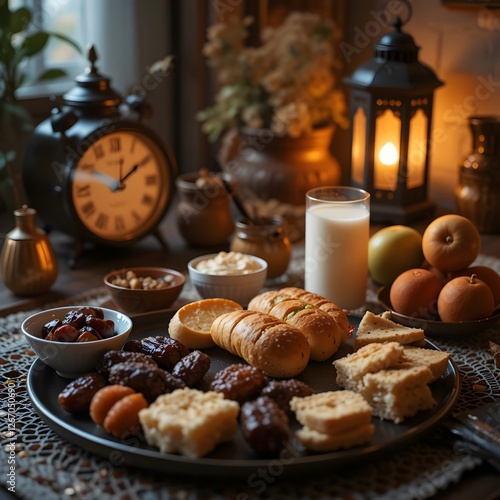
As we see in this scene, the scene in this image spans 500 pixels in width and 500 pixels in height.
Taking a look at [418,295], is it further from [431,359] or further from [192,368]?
[192,368]

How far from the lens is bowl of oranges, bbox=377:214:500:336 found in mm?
1447

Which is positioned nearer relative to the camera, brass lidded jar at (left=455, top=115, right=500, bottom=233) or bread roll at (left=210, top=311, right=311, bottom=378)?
bread roll at (left=210, top=311, right=311, bottom=378)

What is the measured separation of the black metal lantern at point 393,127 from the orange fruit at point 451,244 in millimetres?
569

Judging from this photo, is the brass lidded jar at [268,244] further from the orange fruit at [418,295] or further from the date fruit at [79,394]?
the date fruit at [79,394]

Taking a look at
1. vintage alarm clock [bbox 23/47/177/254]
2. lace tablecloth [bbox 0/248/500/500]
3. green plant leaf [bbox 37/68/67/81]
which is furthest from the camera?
green plant leaf [bbox 37/68/67/81]

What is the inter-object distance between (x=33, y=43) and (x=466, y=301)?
1328 mm

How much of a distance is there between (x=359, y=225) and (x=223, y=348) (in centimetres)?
41

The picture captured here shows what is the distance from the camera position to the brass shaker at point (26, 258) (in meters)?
1.69

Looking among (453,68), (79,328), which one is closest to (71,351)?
(79,328)

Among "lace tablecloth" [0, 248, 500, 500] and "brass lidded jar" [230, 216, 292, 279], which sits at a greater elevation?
"brass lidded jar" [230, 216, 292, 279]

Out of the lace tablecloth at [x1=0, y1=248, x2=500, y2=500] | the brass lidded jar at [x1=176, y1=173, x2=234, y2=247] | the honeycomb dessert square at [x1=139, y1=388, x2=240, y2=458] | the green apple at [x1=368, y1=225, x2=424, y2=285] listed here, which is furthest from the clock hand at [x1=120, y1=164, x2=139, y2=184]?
the honeycomb dessert square at [x1=139, y1=388, x2=240, y2=458]

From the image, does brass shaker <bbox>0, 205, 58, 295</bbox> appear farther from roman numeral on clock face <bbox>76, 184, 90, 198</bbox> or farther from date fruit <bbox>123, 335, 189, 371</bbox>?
date fruit <bbox>123, 335, 189, 371</bbox>

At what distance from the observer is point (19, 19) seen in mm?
2084

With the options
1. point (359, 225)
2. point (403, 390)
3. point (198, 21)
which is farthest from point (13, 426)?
point (198, 21)
